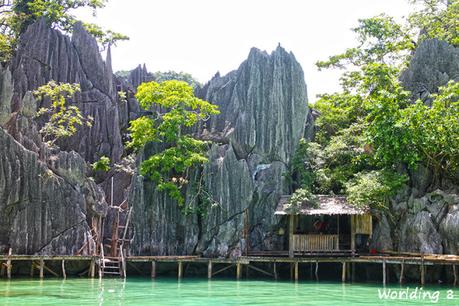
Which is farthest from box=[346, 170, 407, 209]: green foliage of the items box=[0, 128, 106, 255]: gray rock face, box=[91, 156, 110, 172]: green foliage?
box=[91, 156, 110, 172]: green foliage

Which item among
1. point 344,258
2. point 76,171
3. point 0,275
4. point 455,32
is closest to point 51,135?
point 76,171

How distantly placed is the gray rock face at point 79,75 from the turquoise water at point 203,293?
10.3 m

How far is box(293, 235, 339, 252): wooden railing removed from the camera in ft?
95.8

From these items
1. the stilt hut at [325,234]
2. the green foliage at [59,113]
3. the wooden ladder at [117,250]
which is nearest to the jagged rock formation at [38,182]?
the green foliage at [59,113]

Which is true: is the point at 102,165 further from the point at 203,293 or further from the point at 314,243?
the point at 203,293

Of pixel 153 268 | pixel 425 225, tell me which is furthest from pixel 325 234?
pixel 153 268

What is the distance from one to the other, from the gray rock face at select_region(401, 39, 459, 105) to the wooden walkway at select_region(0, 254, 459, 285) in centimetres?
944

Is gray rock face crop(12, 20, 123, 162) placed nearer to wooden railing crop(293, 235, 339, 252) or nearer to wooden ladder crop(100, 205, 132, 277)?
wooden ladder crop(100, 205, 132, 277)

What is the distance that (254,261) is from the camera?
101 feet

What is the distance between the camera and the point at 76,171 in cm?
3017

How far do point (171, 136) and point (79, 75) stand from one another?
28.5 feet

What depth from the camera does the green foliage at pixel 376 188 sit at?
2744cm

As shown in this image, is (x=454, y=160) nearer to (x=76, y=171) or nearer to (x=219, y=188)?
(x=219, y=188)

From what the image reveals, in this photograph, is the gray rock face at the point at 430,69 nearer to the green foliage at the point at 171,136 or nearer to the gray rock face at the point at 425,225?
the gray rock face at the point at 425,225
